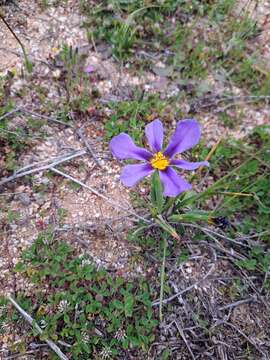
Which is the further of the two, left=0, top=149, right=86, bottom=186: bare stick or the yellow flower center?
left=0, top=149, right=86, bottom=186: bare stick

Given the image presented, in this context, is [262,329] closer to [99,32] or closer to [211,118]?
[211,118]

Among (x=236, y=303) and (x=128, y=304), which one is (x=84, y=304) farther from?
(x=236, y=303)

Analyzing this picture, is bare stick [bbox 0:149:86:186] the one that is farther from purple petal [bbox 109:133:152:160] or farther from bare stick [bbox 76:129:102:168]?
purple petal [bbox 109:133:152:160]

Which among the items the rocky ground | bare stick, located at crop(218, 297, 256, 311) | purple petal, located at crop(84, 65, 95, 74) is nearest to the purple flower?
the rocky ground

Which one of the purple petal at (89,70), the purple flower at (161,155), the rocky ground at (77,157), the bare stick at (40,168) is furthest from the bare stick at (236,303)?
the purple petal at (89,70)

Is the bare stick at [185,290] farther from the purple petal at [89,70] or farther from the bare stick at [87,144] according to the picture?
the purple petal at [89,70]

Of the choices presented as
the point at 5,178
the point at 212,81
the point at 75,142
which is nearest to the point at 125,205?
the point at 75,142

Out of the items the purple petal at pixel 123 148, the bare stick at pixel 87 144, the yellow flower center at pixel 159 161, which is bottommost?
the bare stick at pixel 87 144
